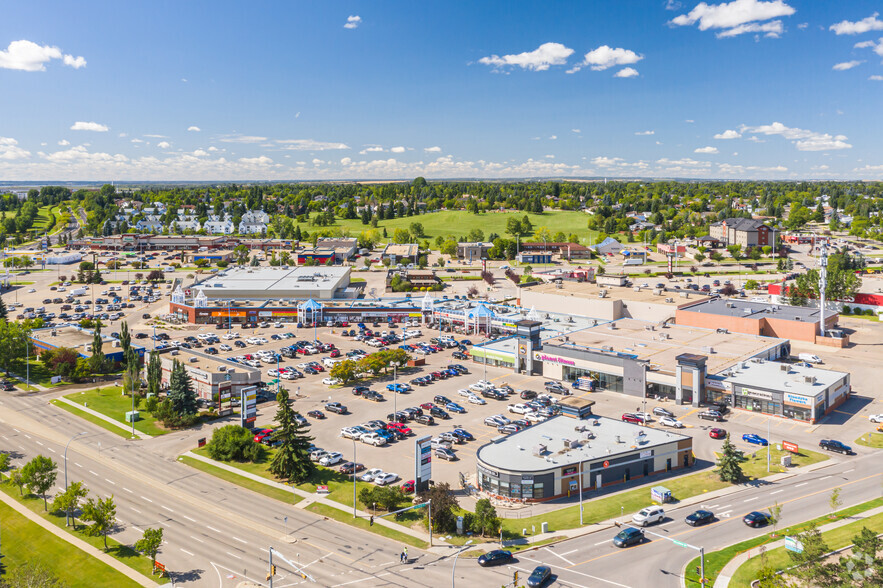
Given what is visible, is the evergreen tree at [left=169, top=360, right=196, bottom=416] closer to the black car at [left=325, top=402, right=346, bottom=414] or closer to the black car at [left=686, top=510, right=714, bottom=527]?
the black car at [left=325, top=402, right=346, bottom=414]

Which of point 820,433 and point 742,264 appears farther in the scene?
point 742,264

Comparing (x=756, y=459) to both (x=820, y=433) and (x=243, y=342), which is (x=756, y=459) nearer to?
(x=820, y=433)

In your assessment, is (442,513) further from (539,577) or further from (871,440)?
(871,440)

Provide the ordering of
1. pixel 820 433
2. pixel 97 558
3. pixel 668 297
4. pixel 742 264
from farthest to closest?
pixel 742 264, pixel 668 297, pixel 820 433, pixel 97 558

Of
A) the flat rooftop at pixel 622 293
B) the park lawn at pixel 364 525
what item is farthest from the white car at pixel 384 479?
the flat rooftop at pixel 622 293

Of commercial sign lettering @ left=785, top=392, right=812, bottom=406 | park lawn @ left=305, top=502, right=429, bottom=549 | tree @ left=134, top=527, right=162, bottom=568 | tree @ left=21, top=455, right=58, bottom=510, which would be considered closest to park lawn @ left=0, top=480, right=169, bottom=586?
tree @ left=21, top=455, right=58, bottom=510

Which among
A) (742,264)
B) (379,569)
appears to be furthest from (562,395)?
(742,264)

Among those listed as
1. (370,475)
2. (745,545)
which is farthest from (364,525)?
(745,545)
